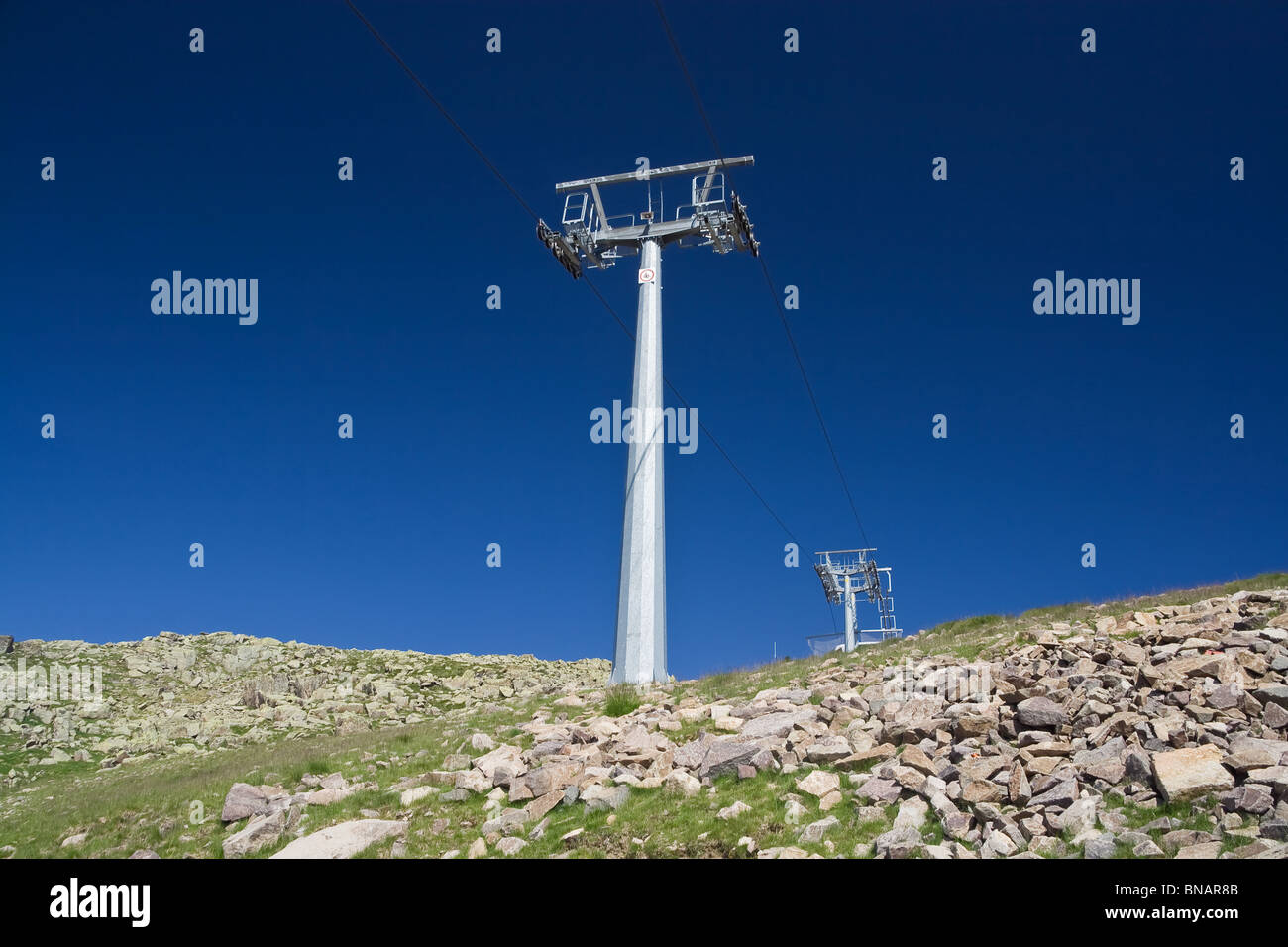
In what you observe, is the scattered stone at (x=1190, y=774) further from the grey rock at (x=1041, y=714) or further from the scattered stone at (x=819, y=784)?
the scattered stone at (x=819, y=784)

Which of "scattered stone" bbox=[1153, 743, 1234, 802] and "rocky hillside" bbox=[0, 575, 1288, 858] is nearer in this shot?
"scattered stone" bbox=[1153, 743, 1234, 802]

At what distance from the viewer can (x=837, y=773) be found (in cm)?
1070

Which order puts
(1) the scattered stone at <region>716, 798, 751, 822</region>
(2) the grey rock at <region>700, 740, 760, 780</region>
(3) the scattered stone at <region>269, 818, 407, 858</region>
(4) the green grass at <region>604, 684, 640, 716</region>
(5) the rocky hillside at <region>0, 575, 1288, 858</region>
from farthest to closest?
(4) the green grass at <region>604, 684, 640, 716</region> < (2) the grey rock at <region>700, 740, 760, 780</region> < (3) the scattered stone at <region>269, 818, 407, 858</region> < (1) the scattered stone at <region>716, 798, 751, 822</region> < (5) the rocky hillside at <region>0, 575, 1288, 858</region>

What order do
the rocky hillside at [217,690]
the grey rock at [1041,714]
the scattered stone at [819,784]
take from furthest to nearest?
1. the rocky hillside at [217,690]
2. the grey rock at [1041,714]
3. the scattered stone at [819,784]

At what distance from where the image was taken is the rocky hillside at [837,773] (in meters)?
8.79

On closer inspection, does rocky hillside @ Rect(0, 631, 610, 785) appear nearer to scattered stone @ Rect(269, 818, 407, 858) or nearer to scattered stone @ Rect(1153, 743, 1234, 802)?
scattered stone @ Rect(269, 818, 407, 858)

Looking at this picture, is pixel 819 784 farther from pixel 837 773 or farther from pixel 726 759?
pixel 726 759

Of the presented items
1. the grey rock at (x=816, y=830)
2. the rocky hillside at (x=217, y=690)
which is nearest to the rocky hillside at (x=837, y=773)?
the grey rock at (x=816, y=830)

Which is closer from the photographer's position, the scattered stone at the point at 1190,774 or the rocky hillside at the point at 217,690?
the scattered stone at the point at 1190,774

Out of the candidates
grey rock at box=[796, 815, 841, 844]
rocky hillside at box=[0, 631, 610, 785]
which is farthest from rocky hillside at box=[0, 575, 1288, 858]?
rocky hillside at box=[0, 631, 610, 785]

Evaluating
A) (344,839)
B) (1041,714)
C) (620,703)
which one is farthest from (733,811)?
(620,703)

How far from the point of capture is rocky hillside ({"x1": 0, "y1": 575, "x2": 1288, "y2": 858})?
346 inches
